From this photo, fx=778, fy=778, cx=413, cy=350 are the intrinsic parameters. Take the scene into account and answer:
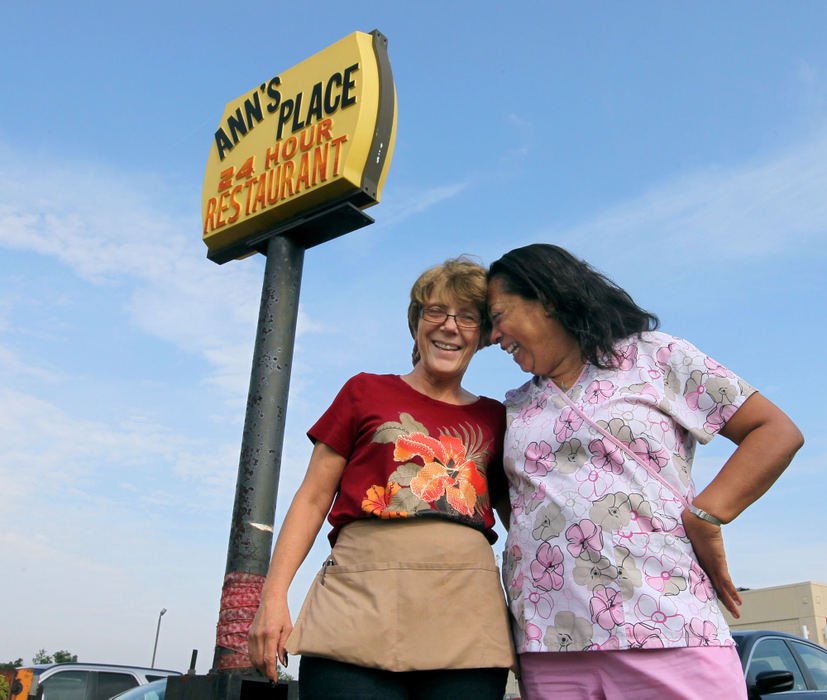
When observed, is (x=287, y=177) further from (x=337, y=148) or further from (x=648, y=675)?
(x=648, y=675)

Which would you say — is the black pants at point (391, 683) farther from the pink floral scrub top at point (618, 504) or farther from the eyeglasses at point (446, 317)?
the eyeglasses at point (446, 317)

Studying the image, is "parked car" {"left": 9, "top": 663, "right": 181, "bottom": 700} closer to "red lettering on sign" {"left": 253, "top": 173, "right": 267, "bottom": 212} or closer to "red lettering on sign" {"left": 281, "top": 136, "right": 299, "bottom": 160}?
"red lettering on sign" {"left": 253, "top": 173, "right": 267, "bottom": 212}

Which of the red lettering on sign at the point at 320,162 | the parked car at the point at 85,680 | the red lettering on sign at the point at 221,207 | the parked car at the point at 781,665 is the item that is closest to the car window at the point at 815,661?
the parked car at the point at 781,665

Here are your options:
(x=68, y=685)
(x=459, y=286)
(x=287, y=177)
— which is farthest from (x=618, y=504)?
(x=68, y=685)

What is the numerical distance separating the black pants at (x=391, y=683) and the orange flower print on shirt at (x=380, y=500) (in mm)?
373

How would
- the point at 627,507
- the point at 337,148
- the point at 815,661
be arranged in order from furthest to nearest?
the point at 815,661, the point at 337,148, the point at 627,507

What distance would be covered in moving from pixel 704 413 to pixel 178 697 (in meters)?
2.33

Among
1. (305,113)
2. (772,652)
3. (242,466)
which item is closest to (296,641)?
(242,466)

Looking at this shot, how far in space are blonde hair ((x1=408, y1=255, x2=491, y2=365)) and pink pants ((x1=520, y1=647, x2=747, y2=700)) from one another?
992mm

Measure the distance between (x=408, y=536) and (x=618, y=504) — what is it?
53 cm

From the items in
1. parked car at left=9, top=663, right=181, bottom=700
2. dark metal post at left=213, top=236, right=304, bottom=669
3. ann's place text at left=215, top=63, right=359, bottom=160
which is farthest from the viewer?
parked car at left=9, top=663, right=181, bottom=700

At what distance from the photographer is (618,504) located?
1.86 meters

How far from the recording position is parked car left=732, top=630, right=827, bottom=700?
14.6ft

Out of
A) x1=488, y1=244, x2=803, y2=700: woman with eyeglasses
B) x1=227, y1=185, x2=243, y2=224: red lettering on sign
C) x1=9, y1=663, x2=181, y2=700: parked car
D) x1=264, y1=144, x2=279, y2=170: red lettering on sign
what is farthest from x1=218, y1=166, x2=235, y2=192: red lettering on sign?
x1=9, y1=663, x2=181, y2=700: parked car
